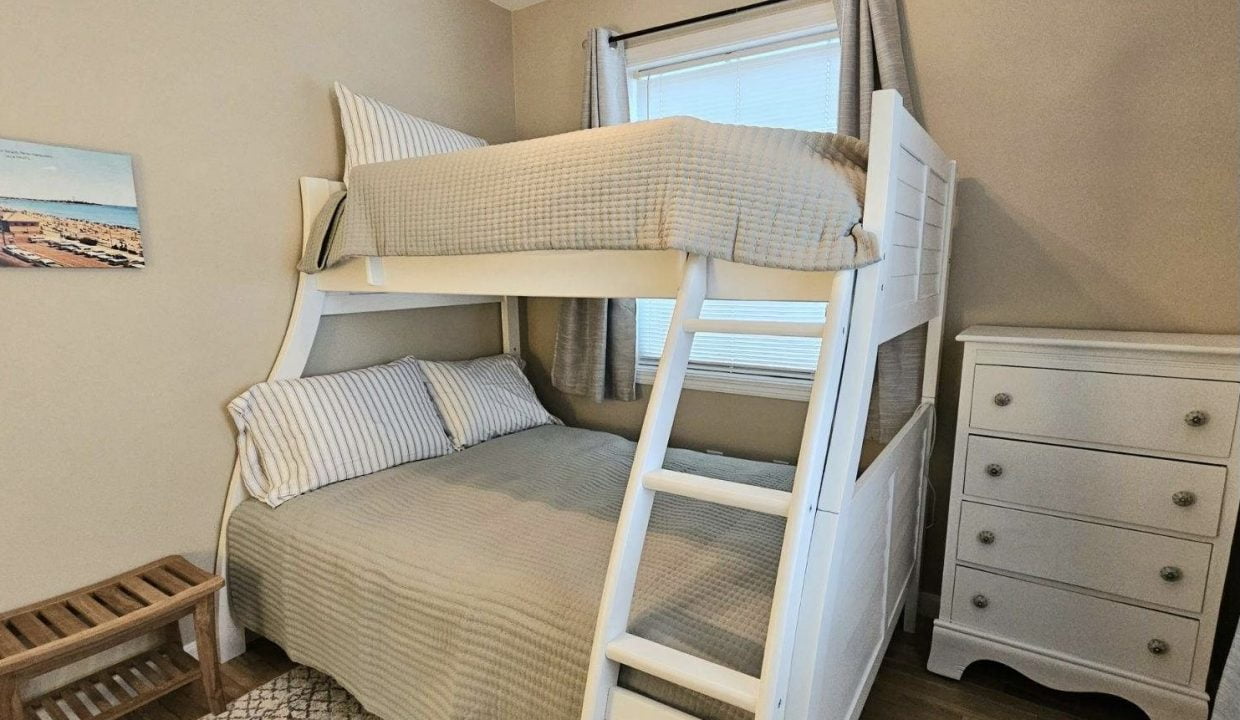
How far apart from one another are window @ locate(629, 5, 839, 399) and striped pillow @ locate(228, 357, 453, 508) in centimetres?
104

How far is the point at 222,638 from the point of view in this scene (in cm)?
198

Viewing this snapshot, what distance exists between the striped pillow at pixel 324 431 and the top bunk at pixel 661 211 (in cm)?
55

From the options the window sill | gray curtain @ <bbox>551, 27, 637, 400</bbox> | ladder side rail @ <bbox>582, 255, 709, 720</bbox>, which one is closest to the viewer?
ladder side rail @ <bbox>582, 255, 709, 720</bbox>

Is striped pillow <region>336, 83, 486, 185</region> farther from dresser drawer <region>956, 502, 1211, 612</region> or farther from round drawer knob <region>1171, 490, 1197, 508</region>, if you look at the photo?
round drawer knob <region>1171, 490, 1197, 508</region>

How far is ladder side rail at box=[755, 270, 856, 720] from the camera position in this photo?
983 millimetres

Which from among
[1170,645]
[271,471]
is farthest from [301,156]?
[1170,645]

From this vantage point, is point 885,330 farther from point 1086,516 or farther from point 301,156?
point 301,156

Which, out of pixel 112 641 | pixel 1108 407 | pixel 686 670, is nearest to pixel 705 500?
pixel 686 670

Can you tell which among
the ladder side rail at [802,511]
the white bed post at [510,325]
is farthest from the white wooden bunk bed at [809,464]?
the white bed post at [510,325]

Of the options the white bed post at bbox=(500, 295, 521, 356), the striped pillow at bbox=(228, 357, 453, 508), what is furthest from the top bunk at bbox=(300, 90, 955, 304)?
the white bed post at bbox=(500, 295, 521, 356)

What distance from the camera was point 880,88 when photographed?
6.70 ft

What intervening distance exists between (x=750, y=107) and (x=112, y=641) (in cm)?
261

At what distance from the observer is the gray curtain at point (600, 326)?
2.56 m

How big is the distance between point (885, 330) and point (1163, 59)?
4.26ft
